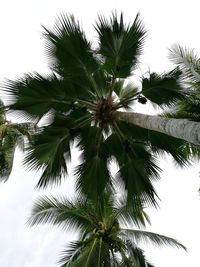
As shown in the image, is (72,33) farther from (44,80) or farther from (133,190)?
(133,190)

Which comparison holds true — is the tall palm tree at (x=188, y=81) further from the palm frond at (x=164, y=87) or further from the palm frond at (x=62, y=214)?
the palm frond at (x=62, y=214)

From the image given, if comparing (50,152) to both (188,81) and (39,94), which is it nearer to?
(39,94)

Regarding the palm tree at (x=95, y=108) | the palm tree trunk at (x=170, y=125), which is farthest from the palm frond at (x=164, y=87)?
the palm tree trunk at (x=170, y=125)

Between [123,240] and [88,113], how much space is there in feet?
17.3

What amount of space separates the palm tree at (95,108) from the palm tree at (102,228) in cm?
274

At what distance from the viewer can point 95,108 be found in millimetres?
8992

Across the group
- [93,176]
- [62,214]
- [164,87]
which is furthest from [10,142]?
[164,87]

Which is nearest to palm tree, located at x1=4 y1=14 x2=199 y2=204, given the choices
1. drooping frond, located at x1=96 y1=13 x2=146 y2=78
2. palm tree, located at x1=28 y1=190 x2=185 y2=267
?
drooping frond, located at x1=96 y1=13 x2=146 y2=78

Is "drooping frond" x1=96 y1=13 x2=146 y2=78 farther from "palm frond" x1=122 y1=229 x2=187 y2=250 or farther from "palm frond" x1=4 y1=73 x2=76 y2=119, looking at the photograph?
"palm frond" x1=122 y1=229 x2=187 y2=250

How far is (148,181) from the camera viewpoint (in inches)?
322

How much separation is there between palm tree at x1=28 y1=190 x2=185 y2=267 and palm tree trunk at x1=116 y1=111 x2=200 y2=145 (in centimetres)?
374

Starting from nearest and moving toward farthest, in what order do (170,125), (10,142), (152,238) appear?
(170,125) → (152,238) → (10,142)

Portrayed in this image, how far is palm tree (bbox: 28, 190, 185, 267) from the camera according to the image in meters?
11.5

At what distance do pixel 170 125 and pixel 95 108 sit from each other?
274cm
